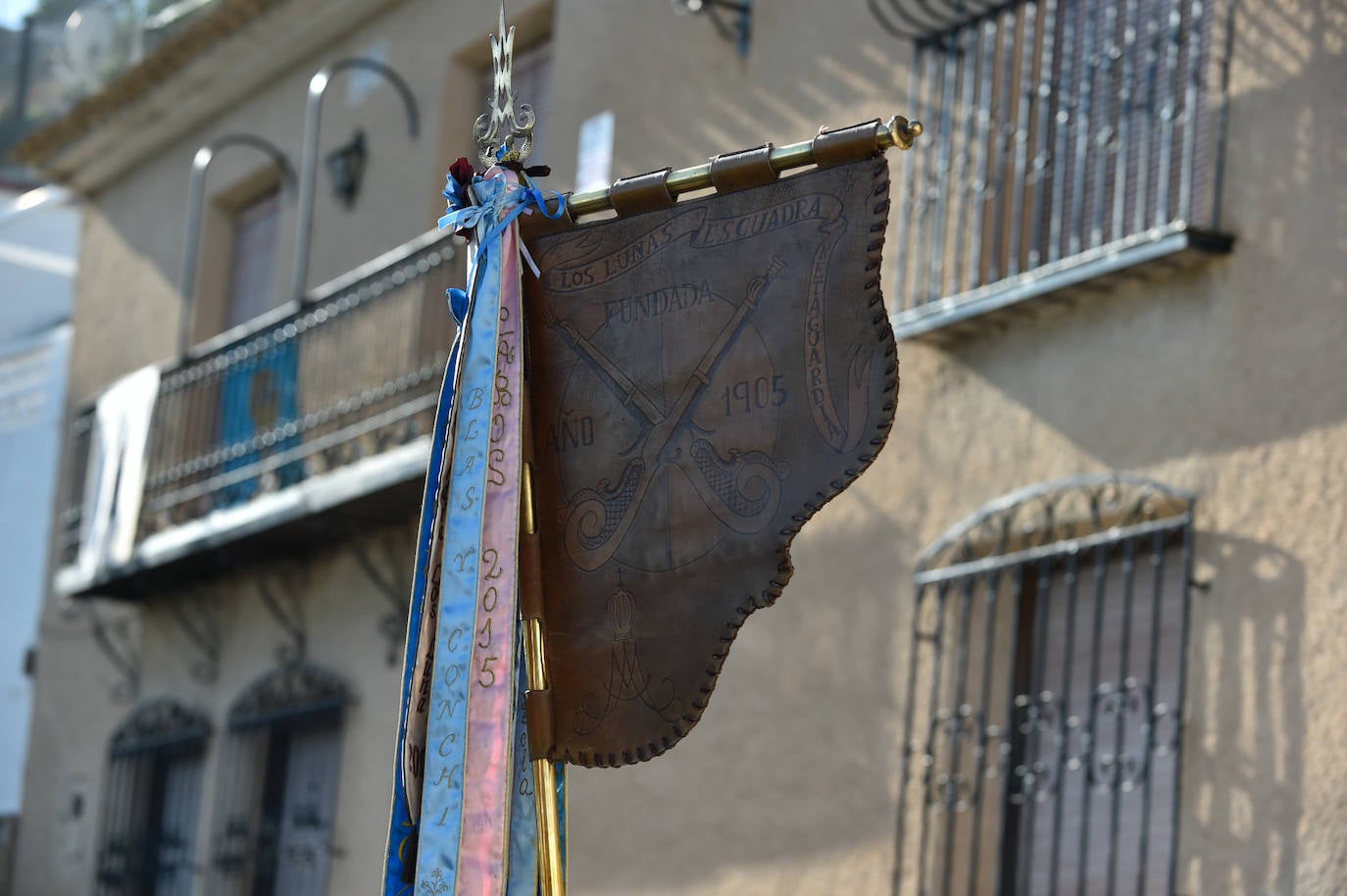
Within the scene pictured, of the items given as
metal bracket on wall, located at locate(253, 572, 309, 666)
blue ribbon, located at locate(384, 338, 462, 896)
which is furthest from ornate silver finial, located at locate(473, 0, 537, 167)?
metal bracket on wall, located at locate(253, 572, 309, 666)

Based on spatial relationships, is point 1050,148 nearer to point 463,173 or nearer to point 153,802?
point 463,173

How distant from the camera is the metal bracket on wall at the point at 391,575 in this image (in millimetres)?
10445

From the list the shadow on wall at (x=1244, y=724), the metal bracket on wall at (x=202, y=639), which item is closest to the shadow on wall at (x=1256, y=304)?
the shadow on wall at (x=1244, y=724)

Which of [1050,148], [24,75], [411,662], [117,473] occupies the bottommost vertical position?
[411,662]

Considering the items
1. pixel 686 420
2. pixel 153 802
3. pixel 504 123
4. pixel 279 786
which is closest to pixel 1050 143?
pixel 504 123

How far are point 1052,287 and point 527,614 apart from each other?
3.03 m

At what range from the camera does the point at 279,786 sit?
11266 mm

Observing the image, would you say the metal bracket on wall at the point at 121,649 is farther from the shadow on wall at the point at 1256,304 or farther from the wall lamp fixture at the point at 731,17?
the shadow on wall at the point at 1256,304

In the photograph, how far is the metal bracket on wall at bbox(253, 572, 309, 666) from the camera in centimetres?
1126

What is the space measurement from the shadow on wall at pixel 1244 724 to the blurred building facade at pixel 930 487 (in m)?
0.01

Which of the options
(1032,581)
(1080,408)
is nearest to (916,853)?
(1032,581)

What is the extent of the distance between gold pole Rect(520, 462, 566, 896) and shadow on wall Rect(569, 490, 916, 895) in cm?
306

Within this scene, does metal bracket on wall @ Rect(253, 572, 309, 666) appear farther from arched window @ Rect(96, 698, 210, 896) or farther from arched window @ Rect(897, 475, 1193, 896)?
arched window @ Rect(897, 475, 1193, 896)

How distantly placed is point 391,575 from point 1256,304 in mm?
4897
